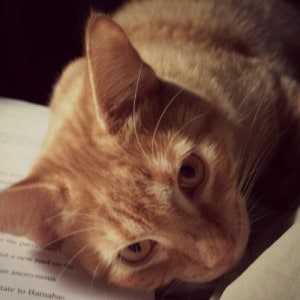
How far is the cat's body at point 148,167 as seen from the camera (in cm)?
92

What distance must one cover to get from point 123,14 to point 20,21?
488mm

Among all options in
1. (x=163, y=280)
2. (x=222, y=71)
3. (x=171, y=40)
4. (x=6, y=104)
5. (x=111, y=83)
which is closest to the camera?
(x=111, y=83)

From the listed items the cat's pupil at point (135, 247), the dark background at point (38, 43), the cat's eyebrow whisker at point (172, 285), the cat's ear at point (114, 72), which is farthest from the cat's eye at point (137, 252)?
the dark background at point (38, 43)

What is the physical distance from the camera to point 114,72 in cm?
90

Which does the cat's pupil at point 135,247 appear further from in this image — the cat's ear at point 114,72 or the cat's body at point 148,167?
the cat's ear at point 114,72

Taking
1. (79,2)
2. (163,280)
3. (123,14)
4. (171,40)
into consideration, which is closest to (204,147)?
(163,280)

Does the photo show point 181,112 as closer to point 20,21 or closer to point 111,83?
point 111,83

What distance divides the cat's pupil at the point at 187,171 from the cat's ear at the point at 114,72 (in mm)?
153

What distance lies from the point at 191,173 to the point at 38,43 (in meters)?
1.15

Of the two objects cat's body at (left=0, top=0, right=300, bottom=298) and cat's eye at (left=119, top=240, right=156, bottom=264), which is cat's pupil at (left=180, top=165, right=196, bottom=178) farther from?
cat's eye at (left=119, top=240, right=156, bottom=264)

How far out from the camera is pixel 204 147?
0.99 m

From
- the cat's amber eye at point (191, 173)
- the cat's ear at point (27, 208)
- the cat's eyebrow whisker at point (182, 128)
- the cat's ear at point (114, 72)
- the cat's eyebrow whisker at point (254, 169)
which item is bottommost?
the cat's ear at point (27, 208)

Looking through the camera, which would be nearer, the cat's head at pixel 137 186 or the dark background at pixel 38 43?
the cat's head at pixel 137 186

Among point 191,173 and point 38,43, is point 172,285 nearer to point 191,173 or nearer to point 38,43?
point 191,173
